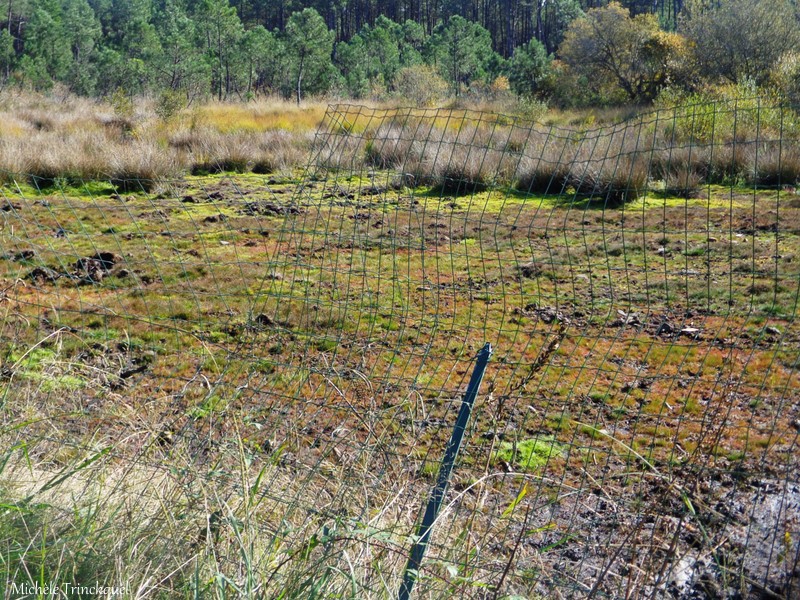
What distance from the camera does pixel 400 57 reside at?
43.5 meters

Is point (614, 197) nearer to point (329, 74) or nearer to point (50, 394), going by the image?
point (50, 394)

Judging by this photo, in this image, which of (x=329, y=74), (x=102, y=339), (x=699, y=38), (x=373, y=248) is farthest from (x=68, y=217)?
(x=329, y=74)

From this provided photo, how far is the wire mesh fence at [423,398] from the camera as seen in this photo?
2348 millimetres

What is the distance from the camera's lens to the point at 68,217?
932 cm

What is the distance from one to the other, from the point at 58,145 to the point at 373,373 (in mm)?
10779

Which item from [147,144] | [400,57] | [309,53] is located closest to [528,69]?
[309,53]

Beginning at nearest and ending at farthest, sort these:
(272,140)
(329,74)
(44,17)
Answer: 1. (272,140)
2. (329,74)
3. (44,17)

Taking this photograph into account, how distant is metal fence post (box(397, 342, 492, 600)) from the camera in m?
2.08

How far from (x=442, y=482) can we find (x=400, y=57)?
143ft

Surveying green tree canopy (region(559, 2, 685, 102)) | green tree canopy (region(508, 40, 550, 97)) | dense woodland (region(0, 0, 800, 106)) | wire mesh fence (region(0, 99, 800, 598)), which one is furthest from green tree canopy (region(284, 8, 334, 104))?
wire mesh fence (region(0, 99, 800, 598))

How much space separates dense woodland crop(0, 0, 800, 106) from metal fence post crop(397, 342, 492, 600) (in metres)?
14.2

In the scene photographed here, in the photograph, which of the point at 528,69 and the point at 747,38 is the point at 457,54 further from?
the point at 747,38

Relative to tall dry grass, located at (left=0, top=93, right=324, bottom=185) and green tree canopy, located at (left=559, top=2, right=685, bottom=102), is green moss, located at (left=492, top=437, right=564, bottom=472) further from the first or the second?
green tree canopy, located at (left=559, top=2, right=685, bottom=102)

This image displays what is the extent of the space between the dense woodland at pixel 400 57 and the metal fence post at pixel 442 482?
14183 mm
